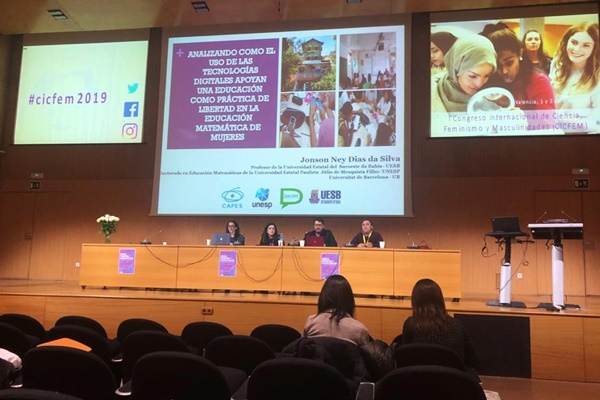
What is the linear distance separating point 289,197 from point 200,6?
11.4 feet

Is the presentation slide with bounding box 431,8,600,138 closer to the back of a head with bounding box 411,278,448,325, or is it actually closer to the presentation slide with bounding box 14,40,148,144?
the back of a head with bounding box 411,278,448,325

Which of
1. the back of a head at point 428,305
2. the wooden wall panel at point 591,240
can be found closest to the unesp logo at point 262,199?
the back of a head at point 428,305

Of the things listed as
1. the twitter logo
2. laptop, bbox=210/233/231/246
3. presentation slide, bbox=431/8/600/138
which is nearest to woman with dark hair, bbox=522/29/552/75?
presentation slide, bbox=431/8/600/138

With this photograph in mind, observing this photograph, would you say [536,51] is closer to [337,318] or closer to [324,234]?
[324,234]

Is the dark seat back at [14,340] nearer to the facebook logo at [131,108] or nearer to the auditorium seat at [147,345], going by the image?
the auditorium seat at [147,345]

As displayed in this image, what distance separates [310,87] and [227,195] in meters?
2.25

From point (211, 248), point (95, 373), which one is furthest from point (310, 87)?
point (95, 373)

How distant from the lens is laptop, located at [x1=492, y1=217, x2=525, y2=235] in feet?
17.2

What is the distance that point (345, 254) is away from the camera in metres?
5.52

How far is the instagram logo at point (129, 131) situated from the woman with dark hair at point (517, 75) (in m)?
6.25

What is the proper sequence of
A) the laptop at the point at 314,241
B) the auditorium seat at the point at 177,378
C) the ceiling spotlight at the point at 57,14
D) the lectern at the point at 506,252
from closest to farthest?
the auditorium seat at the point at 177,378 < the lectern at the point at 506,252 < the laptop at the point at 314,241 < the ceiling spotlight at the point at 57,14

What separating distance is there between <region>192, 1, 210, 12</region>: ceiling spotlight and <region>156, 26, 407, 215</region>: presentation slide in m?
0.48

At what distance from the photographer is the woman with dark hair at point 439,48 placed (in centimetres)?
780

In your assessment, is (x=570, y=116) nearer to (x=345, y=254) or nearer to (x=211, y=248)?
(x=345, y=254)
